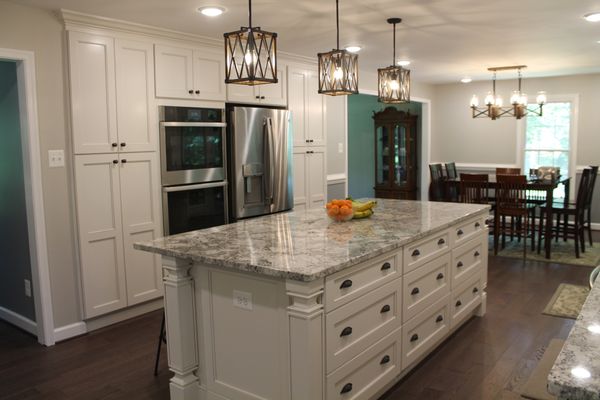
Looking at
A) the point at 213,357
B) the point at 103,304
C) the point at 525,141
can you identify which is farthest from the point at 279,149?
the point at 525,141

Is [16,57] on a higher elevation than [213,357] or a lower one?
higher

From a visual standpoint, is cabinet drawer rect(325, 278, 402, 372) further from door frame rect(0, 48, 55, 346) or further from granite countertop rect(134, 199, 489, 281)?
door frame rect(0, 48, 55, 346)

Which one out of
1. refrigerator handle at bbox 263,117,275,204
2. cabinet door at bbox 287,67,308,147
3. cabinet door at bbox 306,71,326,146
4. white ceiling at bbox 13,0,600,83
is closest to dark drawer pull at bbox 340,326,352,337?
white ceiling at bbox 13,0,600,83

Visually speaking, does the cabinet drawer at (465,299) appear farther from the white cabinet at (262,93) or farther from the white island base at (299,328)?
the white cabinet at (262,93)

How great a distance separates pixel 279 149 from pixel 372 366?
2.88 m

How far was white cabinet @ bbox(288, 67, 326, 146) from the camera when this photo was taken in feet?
17.7

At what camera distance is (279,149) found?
5070 millimetres

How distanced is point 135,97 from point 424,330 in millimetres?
2716

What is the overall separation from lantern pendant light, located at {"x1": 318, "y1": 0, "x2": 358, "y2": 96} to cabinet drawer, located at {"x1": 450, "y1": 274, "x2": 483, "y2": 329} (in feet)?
5.18

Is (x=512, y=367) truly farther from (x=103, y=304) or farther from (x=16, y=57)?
(x=16, y=57)

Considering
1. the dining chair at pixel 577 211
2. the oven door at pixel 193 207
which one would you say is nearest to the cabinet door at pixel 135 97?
the oven door at pixel 193 207

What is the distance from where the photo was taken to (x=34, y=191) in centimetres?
348

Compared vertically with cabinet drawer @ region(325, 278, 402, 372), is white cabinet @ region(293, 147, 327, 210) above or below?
above

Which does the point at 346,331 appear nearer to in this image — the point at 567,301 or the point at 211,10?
the point at 211,10
